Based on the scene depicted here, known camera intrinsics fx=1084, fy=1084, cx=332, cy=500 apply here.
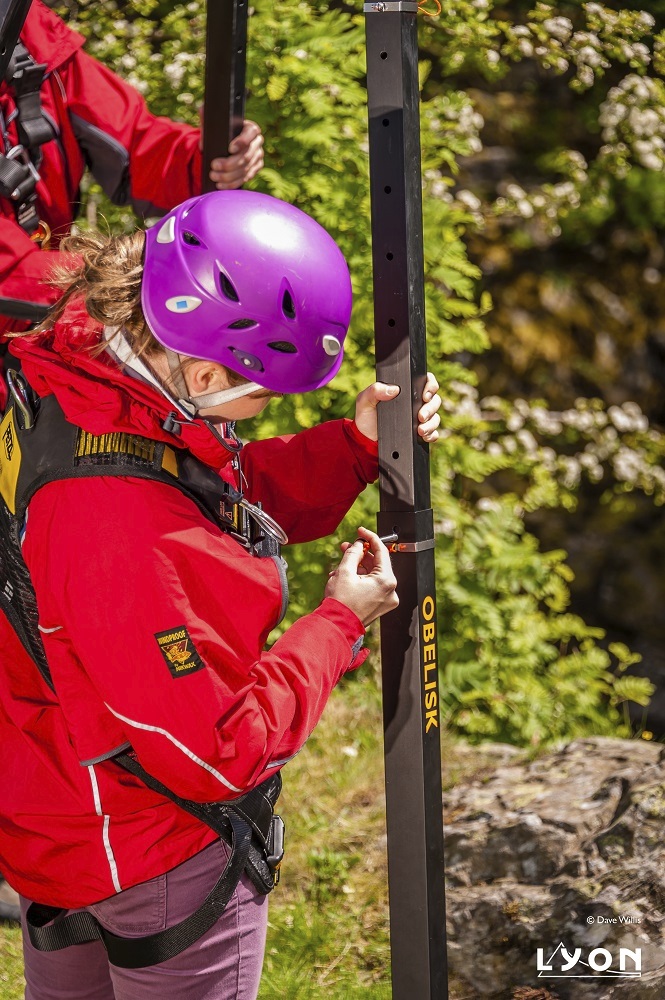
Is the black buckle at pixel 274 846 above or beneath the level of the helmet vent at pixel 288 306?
beneath

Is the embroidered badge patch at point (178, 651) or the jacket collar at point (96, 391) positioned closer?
the embroidered badge patch at point (178, 651)

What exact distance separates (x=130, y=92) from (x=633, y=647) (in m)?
5.37

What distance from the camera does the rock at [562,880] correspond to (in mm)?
3037

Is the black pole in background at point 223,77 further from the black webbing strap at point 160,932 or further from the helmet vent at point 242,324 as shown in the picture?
the black webbing strap at point 160,932

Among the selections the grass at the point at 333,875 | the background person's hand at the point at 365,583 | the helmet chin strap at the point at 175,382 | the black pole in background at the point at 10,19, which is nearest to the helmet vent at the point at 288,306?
the helmet chin strap at the point at 175,382

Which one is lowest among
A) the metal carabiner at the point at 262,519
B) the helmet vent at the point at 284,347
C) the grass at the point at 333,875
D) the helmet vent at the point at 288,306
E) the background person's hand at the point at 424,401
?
the grass at the point at 333,875

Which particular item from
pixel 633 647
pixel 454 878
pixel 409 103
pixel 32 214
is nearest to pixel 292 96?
pixel 32 214

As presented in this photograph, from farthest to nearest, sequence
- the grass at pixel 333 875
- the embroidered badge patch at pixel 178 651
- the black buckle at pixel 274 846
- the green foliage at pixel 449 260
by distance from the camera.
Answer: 1. the green foliage at pixel 449 260
2. the grass at pixel 333 875
3. the black buckle at pixel 274 846
4. the embroidered badge patch at pixel 178 651

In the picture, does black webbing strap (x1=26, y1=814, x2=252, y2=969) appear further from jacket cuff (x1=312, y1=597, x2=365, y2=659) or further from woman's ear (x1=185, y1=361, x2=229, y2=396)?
woman's ear (x1=185, y1=361, x2=229, y2=396)

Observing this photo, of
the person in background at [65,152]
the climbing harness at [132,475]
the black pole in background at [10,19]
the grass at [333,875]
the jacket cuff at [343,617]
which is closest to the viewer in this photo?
the climbing harness at [132,475]

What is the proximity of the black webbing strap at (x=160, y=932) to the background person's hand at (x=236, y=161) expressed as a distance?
209 centimetres

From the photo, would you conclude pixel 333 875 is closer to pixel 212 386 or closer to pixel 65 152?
Answer: pixel 212 386

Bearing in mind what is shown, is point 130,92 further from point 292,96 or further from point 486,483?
point 486,483

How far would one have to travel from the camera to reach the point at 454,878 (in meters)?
3.59
